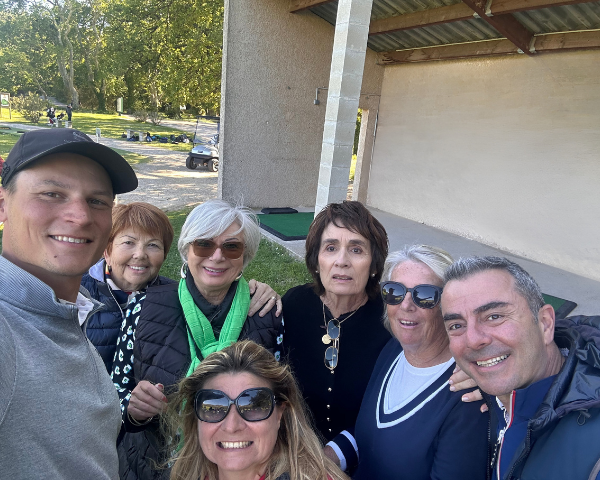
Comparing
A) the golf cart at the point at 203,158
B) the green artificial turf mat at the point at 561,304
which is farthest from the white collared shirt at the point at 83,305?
the golf cart at the point at 203,158

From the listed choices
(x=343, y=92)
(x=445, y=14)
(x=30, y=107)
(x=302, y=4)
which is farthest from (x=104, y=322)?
(x=30, y=107)

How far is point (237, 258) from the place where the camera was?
2012 mm

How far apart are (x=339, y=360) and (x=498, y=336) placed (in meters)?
0.93

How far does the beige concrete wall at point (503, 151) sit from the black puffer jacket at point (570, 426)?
23.5 feet

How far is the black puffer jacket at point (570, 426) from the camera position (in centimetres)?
106

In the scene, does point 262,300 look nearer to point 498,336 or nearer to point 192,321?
point 192,321

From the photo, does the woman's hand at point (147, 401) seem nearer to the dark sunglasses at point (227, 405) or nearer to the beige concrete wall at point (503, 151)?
the dark sunglasses at point (227, 405)

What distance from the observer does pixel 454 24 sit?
8.27 metres

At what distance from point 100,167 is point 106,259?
4.22 feet

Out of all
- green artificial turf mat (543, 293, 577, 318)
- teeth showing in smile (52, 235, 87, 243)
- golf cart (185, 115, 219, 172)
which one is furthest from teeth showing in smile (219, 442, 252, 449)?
golf cart (185, 115, 219, 172)

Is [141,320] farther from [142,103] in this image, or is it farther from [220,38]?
[142,103]

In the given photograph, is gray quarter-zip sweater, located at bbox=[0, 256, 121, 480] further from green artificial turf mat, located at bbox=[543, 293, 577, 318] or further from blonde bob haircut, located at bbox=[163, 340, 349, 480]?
green artificial turf mat, located at bbox=[543, 293, 577, 318]

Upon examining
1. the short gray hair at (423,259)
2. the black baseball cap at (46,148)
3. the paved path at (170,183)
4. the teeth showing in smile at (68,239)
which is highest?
the black baseball cap at (46,148)

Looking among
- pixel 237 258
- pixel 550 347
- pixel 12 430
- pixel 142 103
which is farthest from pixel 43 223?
pixel 142 103
